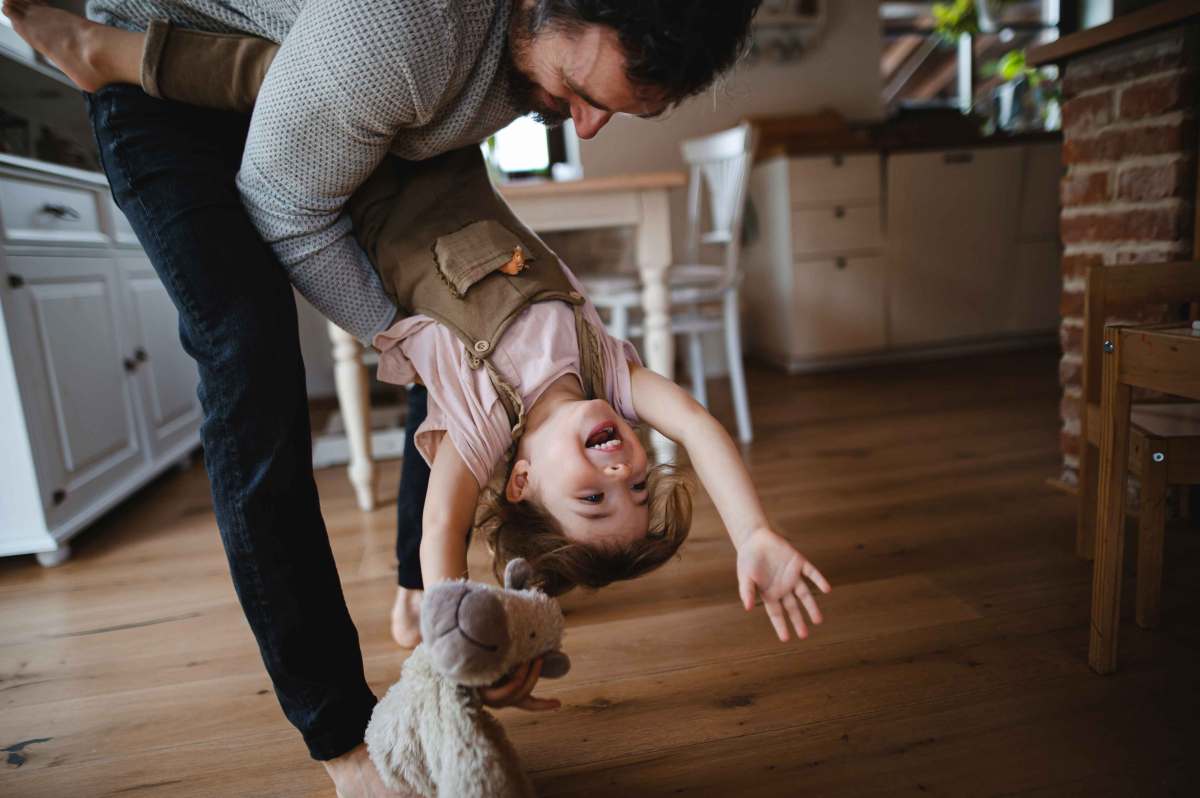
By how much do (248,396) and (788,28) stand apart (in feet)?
11.6

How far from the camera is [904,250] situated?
336 cm

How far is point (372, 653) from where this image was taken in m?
1.26

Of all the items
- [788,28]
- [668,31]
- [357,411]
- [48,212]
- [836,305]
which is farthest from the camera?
[788,28]

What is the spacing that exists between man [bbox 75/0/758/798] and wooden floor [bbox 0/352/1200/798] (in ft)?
0.95

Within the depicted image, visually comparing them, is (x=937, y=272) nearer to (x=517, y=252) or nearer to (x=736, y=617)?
(x=736, y=617)

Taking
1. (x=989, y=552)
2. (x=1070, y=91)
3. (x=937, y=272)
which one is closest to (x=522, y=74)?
(x=989, y=552)

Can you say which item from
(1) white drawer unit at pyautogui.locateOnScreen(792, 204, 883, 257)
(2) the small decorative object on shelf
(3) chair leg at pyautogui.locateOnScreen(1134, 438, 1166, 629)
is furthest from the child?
(2) the small decorative object on shelf

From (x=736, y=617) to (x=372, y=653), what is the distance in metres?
0.59

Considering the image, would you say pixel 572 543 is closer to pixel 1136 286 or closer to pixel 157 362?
pixel 1136 286

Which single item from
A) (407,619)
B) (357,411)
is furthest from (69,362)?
(407,619)

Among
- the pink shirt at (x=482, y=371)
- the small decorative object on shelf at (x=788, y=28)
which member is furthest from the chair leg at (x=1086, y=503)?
the small decorative object on shelf at (x=788, y=28)

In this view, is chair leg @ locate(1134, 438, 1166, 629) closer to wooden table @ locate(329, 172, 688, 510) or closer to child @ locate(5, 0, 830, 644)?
child @ locate(5, 0, 830, 644)

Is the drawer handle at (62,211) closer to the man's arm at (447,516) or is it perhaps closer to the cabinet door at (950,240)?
the man's arm at (447,516)

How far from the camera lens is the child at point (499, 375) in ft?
2.78
